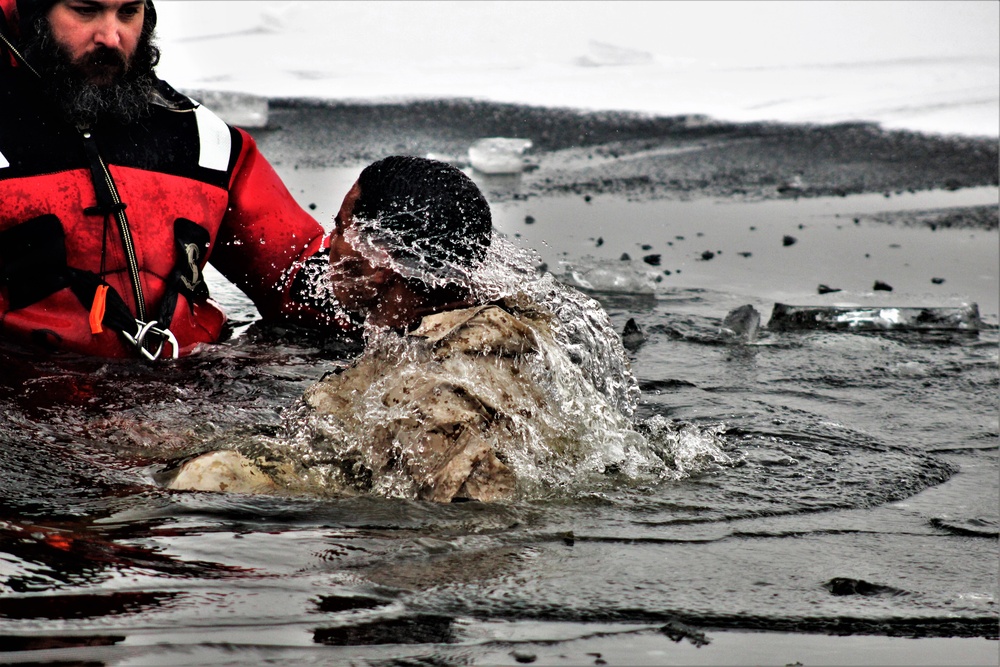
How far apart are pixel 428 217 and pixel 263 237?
114 centimetres

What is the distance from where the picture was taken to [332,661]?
181cm

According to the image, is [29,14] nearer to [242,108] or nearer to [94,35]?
[94,35]

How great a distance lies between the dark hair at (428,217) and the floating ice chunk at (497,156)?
5117 mm

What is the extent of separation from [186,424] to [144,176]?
0.92m

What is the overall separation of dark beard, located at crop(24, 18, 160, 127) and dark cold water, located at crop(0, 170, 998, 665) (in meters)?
0.75

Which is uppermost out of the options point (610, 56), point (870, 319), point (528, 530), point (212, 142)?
point (610, 56)

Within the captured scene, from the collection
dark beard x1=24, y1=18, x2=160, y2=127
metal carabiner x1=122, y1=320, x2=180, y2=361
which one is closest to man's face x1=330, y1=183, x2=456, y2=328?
metal carabiner x1=122, y1=320, x2=180, y2=361

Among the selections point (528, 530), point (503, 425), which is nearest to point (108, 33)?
point (503, 425)

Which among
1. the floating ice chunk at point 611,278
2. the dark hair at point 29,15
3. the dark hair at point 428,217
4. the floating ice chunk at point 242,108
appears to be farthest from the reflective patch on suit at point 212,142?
the floating ice chunk at point 242,108

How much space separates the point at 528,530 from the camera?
245 cm

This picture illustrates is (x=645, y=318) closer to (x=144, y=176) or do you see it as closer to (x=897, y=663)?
(x=144, y=176)

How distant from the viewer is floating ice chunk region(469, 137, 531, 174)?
822 centimetres

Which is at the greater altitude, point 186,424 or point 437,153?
point 437,153

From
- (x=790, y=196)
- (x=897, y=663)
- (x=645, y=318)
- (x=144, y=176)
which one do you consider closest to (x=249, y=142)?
(x=144, y=176)
